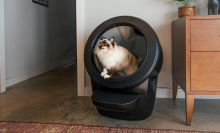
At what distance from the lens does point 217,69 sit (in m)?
1.13

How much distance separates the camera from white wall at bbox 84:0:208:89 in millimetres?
1668

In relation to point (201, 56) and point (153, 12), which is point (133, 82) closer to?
point (201, 56)

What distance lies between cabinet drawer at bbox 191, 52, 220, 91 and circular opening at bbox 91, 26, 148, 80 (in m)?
0.31

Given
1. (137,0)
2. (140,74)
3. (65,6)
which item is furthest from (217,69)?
(65,6)

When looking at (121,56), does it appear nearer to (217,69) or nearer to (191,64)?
(191,64)

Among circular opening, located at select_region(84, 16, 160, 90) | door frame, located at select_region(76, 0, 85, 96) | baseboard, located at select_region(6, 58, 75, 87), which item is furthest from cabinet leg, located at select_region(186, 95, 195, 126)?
baseboard, located at select_region(6, 58, 75, 87)

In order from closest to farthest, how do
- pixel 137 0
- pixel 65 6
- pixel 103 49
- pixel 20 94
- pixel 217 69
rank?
pixel 217 69 → pixel 103 49 → pixel 137 0 → pixel 20 94 → pixel 65 6

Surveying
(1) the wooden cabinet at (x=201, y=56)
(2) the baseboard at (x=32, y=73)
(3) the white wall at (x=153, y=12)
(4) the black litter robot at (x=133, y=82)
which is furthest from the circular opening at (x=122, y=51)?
(2) the baseboard at (x=32, y=73)

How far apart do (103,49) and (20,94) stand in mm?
1095

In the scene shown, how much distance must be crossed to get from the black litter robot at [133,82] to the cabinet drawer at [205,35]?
0.72 feet

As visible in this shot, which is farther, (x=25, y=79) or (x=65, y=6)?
(x=65, y=6)

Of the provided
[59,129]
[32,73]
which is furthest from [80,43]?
[32,73]

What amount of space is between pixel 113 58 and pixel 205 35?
0.58 meters

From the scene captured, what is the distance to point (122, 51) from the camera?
4.40 ft
